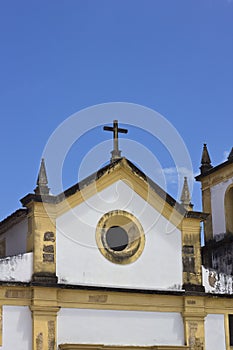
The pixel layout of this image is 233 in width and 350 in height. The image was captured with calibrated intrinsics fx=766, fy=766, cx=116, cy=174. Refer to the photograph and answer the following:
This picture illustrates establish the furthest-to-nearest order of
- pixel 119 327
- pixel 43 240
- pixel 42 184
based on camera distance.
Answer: pixel 42 184 → pixel 119 327 → pixel 43 240

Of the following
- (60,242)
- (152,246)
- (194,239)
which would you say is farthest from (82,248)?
(194,239)

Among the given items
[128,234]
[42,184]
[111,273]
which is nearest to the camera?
[42,184]

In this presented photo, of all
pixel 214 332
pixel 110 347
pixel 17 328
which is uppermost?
pixel 17 328

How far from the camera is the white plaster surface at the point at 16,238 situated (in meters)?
23.5

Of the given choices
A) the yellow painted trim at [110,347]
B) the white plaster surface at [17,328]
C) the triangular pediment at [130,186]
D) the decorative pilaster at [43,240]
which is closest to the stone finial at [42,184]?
the decorative pilaster at [43,240]

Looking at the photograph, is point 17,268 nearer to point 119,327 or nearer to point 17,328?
point 17,328

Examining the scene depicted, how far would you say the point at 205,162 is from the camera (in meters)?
30.3

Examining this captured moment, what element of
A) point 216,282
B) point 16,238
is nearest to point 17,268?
point 16,238

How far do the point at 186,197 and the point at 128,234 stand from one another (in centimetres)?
236

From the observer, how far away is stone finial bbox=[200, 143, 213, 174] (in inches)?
1182

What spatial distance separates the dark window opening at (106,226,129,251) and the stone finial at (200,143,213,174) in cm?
723

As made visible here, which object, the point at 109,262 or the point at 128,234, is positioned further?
the point at 128,234

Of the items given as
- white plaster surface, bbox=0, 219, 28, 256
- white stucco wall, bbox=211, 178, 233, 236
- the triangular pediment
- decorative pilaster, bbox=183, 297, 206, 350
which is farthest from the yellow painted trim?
white stucco wall, bbox=211, 178, 233, 236

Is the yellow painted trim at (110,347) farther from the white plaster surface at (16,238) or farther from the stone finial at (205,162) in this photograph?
the stone finial at (205,162)
